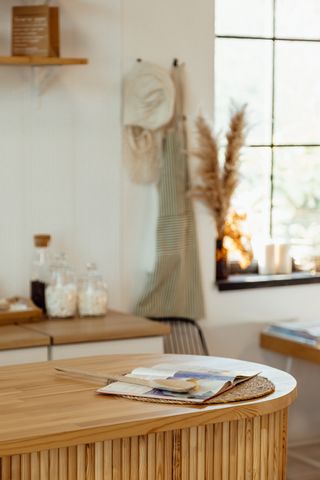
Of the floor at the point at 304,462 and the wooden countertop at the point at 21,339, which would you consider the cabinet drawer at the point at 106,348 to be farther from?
the floor at the point at 304,462

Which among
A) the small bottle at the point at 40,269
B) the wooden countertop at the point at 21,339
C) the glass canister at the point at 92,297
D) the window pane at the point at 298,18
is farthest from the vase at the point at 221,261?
the wooden countertop at the point at 21,339

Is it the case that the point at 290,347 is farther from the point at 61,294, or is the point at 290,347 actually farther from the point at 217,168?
the point at 61,294

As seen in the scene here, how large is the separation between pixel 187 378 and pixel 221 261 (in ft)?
7.61

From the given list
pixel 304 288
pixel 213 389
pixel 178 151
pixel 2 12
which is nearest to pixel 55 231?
pixel 178 151

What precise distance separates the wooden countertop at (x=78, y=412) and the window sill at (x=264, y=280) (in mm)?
2075

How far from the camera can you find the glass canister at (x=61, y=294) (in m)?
4.12

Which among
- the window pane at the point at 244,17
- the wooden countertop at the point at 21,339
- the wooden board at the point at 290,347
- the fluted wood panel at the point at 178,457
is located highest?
the window pane at the point at 244,17

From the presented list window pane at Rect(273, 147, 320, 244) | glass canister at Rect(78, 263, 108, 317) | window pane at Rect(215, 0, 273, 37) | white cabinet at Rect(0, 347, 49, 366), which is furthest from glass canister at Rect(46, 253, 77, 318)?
window pane at Rect(215, 0, 273, 37)

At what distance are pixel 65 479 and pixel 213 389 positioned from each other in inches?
19.9

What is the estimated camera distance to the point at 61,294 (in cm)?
412

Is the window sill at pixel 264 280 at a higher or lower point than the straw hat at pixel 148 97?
lower

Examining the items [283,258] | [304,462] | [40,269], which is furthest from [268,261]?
[40,269]

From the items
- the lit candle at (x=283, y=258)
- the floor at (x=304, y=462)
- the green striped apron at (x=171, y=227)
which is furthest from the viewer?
the lit candle at (x=283, y=258)

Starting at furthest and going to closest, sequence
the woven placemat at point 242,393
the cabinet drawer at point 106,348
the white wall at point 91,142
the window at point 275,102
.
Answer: the window at point 275,102, the white wall at point 91,142, the cabinet drawer at point 106,348, the woven placemat at point 242,393
